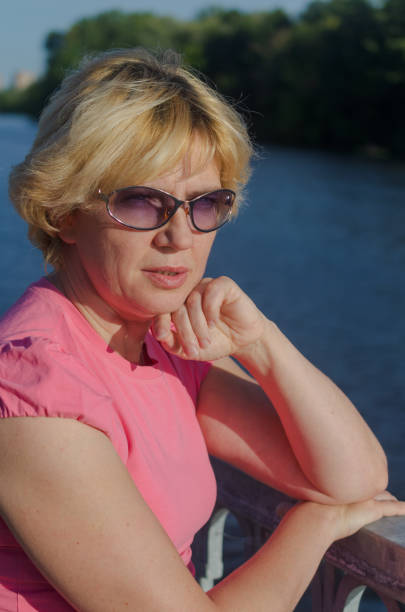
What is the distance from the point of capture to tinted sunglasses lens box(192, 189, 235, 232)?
163cm

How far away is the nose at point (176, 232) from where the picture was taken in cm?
159

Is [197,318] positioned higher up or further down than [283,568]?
higher up


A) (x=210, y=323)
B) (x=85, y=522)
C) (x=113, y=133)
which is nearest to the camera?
(x=85, y=522)

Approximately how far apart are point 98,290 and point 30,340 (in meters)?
0.27

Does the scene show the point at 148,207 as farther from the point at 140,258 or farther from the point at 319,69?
the point at 319,69

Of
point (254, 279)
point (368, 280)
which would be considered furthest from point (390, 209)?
point (254, 279)

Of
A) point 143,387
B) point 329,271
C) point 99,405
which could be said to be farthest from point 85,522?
point 329,271

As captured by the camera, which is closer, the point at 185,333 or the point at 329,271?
the point at 185,333

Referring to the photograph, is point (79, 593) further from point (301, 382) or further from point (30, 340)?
point (301, 382)

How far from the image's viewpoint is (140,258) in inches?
62.3

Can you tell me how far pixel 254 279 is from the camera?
11117 millimetres

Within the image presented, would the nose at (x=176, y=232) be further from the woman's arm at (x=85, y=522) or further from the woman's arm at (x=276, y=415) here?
the woman's arm at (x=85, y=522)

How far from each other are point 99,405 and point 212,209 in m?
0.55

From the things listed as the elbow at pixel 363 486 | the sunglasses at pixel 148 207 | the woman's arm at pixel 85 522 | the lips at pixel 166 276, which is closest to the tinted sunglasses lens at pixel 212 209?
the sunglasses at pixel 148 207
